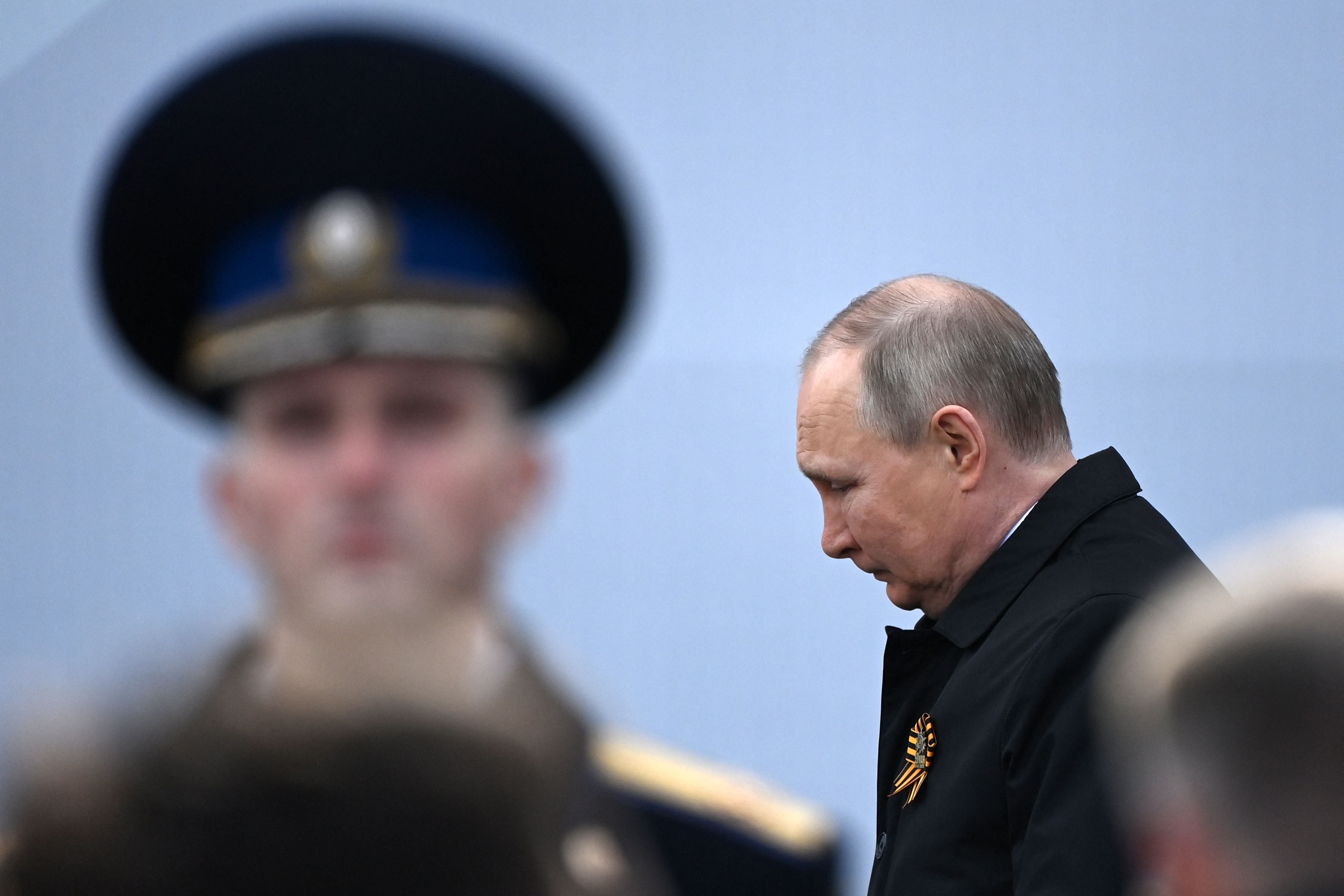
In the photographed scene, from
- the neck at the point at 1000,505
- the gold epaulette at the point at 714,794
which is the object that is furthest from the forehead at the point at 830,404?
the gold epaulette at the point at 714,794

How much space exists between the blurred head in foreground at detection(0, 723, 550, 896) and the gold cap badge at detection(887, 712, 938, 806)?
0.91 metres

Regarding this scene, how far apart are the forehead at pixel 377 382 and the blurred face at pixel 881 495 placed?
106 cm

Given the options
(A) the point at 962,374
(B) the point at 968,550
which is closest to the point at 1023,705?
(B) the point at 968,550

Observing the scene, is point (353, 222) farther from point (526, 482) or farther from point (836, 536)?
point (836, 536)

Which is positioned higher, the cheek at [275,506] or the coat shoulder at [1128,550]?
the cheek at [275,506]

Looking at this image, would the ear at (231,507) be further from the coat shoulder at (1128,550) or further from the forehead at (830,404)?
the forehead at (830,404)

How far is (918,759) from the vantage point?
1.44m

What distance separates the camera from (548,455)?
1.79ft

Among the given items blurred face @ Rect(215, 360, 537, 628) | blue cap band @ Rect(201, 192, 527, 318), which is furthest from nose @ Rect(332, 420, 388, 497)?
blue cap band @ Rect(201, 192, 527, 318)

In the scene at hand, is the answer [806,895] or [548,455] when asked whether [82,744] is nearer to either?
[548,455]

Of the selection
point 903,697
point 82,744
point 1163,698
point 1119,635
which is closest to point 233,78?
point 82,744

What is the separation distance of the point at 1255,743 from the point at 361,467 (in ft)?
1.64

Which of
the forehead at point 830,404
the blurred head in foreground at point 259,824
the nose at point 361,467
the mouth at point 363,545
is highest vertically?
the forehead at point 830,404

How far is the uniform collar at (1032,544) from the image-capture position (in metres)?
1.48
